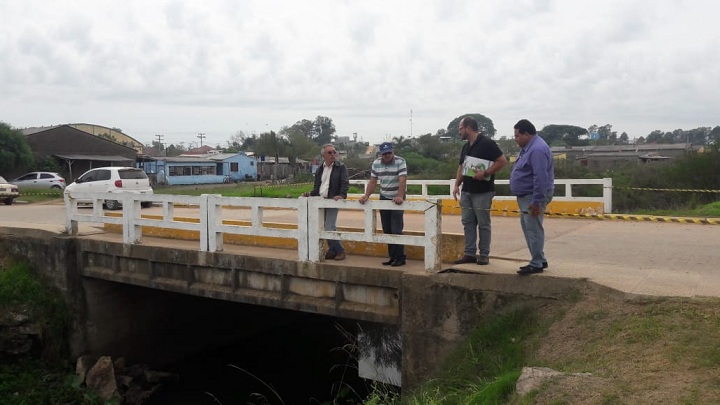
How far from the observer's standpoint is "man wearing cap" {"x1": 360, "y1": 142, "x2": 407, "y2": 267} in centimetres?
709

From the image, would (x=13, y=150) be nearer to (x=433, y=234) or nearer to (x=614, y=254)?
(x=433, y=234)

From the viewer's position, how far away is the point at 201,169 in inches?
2067

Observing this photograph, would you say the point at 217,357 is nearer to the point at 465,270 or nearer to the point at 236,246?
the point at 236,246

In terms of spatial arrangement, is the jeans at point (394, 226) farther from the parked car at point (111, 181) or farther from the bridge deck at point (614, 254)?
the parked car at point (111, 181)

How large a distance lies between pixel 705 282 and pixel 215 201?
234 inches

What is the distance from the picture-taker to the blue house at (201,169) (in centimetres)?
4806

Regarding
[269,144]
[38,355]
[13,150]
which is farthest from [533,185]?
[269,144]

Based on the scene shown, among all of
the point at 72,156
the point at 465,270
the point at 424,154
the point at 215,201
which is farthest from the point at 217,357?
the point at 424,154

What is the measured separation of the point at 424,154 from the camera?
178 feet

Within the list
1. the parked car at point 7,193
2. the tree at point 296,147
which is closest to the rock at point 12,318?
the parked car at point 7,193

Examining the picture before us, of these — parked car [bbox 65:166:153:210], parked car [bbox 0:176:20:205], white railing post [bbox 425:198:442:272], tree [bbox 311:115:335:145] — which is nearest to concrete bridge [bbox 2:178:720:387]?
white railing post [bbox 425:198:442:272]

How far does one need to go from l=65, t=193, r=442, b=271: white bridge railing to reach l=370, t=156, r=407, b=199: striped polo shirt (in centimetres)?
41

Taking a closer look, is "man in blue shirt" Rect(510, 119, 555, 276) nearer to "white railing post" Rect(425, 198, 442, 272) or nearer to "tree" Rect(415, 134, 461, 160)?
"white railing post" Rect(425, 198, 442, 272)

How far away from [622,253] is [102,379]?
813 cm
